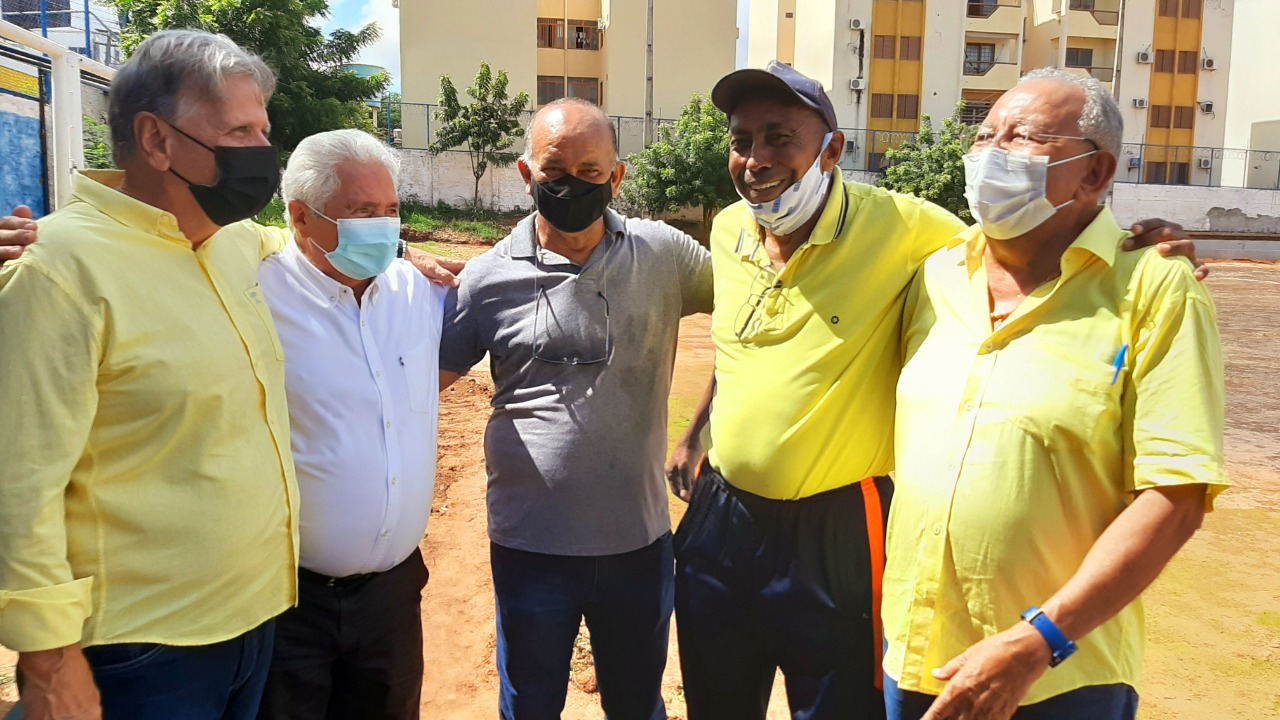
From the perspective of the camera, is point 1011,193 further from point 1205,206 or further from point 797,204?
point 1205,206

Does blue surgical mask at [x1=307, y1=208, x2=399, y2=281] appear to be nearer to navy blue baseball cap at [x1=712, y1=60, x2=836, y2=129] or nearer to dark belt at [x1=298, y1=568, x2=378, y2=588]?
dark belt at [x1=298, y1=568, x2=378, y2=588]

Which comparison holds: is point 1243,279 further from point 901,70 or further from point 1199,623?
Result: point 1199,623

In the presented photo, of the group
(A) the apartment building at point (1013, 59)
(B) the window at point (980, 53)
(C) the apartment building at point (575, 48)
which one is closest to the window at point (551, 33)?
(C) the apartment building at point (575, 48)

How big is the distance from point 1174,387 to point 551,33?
3506 centimetres

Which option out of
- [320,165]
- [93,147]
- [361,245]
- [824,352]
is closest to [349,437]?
[361,245]

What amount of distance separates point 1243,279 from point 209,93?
102 ft

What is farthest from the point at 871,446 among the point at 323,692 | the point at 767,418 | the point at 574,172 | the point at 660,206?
the point at 660,206

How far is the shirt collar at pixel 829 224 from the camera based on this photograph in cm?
254

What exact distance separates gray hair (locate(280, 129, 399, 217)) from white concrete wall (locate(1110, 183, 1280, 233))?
38.1 metres

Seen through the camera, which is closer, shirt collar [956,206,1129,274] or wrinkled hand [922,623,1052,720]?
wrinkled hand [922,623,1052,720]

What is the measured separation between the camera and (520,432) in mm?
2830

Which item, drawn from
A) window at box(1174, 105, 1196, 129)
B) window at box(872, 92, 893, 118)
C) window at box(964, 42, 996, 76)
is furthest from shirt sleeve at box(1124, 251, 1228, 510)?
window at box(1174, 105, 1196, 129)

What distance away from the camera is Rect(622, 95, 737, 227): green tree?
1017 inches

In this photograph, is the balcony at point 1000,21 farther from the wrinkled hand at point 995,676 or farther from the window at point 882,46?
the wrinkled hand at point 995,676
